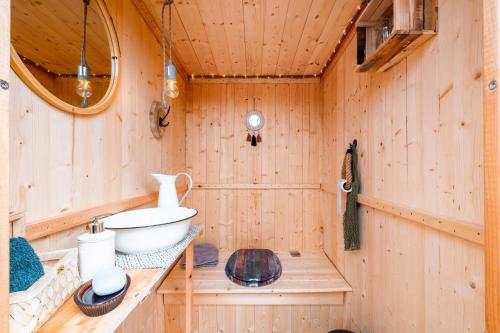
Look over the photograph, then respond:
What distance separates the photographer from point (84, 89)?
0.96m

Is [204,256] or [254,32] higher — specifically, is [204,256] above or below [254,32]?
below

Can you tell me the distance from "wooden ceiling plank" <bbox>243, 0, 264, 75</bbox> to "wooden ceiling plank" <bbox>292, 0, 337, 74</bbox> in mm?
331

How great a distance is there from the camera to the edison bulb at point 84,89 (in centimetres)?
93

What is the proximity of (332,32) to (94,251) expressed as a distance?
2.00 m

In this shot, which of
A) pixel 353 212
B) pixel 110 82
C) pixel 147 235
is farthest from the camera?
pixel 353 212

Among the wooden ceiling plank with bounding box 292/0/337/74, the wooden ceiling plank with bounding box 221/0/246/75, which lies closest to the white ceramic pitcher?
the wooden ceiling plank with bounding box 221/0/246/75

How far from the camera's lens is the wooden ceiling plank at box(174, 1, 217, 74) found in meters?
1.46

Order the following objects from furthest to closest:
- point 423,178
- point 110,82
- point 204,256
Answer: point 204,256, point 110,82, point 423,178

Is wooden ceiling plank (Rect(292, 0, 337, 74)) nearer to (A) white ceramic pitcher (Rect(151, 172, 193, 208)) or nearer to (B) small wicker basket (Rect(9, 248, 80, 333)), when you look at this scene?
(A) white ceramic pitcher (Rect(151, 172, 193, 208))

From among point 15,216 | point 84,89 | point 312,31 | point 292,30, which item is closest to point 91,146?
point 84,89

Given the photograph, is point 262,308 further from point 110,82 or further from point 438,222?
point 110,82

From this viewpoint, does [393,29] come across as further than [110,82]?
No

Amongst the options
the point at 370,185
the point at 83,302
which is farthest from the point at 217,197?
the point at 83,302

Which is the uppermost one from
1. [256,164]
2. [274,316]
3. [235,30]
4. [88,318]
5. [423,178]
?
[235,30]
